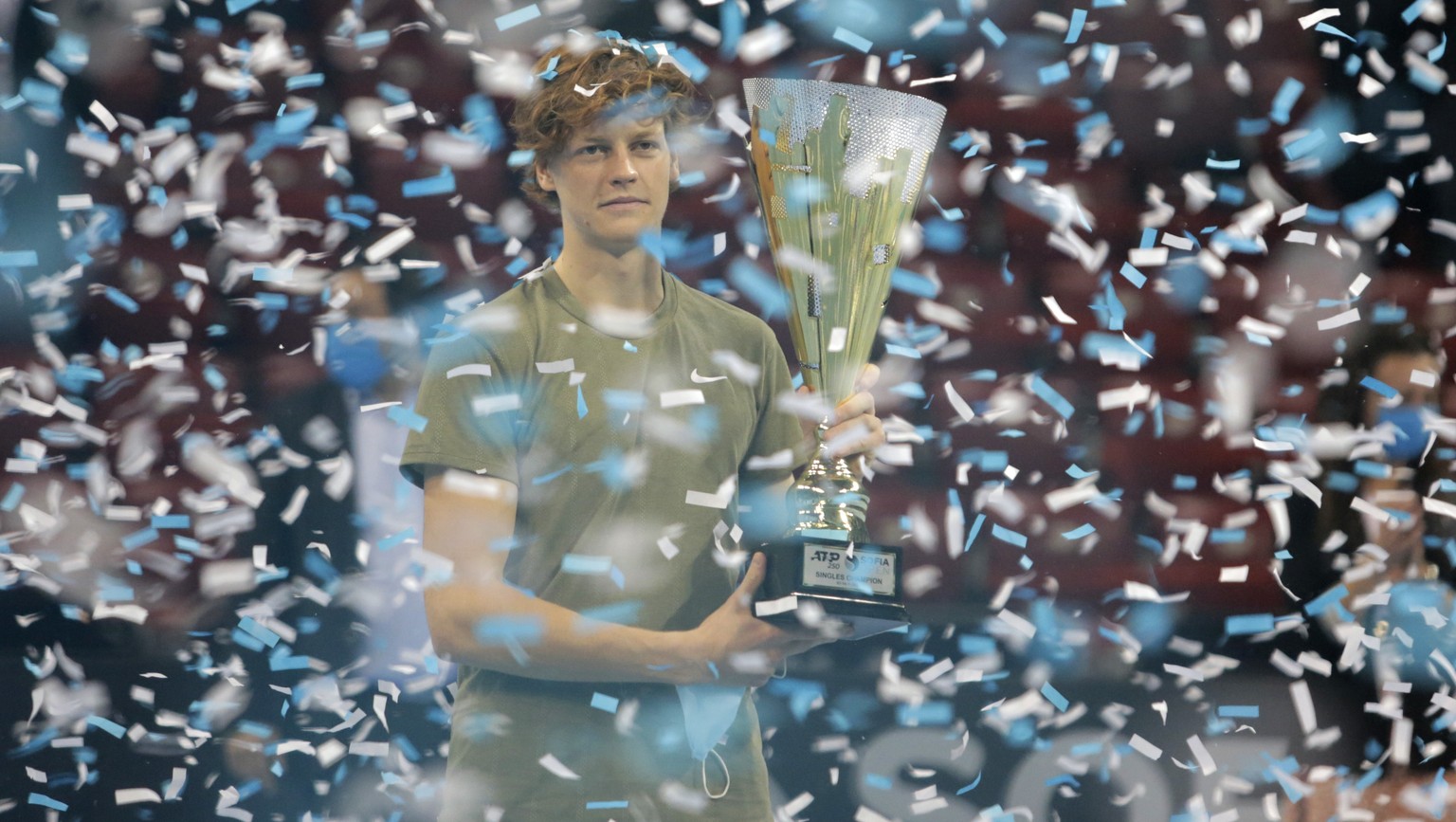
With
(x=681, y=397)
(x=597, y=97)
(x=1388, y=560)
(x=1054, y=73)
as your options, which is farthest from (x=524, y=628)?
(x=1388, y=560)

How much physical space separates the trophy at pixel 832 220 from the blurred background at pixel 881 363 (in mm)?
896

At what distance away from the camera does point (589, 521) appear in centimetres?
201

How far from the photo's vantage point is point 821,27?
344cm

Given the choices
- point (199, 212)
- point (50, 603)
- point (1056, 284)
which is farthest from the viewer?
point (1056, 284)

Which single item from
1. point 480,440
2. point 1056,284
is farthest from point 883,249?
point 1056,284

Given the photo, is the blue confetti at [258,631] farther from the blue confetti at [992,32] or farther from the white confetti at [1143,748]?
the blue confetti at [992,32]

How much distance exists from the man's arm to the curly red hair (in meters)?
0.51

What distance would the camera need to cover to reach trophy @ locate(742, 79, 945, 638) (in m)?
2.11

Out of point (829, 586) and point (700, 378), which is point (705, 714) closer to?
point (829, 586)

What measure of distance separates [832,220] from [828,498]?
1.35 feet

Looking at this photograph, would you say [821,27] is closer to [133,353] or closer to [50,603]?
[133,353]

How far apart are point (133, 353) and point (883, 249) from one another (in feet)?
5.99

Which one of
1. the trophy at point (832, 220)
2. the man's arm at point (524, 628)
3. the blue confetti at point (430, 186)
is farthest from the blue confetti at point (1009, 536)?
the man's arm at point (524, 628)

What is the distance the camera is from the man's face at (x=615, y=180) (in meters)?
2.08
